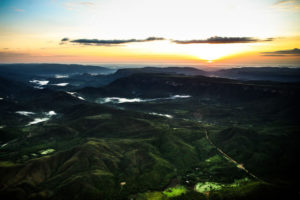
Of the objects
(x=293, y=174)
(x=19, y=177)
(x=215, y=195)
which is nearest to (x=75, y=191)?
(x=19, y=177)

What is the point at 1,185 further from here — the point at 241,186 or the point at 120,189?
the point at 241,186

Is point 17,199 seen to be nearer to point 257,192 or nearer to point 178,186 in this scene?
point 178,186

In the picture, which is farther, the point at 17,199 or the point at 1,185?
the point at 1,185

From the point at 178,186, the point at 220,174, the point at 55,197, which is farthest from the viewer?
the point at 220,174

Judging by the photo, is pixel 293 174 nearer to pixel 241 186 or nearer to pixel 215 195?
pixel 241 186

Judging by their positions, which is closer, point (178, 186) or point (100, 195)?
point (100, 195)

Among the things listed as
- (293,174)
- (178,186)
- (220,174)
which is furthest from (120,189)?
(293,174)

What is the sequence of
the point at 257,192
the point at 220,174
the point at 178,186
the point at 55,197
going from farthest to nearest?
the point at 220,174 → the point at 178,186 → the point at 55,197 → the point at 257,192

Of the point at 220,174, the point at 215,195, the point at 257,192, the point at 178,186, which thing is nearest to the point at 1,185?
the point at 178,186

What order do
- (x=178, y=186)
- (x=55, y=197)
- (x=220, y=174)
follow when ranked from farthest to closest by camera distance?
(x=220, y=174) < (x=178, y=186) < (x=55, y=197)
